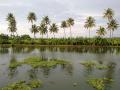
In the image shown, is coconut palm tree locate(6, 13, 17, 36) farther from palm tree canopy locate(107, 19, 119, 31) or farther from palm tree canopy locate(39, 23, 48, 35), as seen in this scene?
palm tree canopy locate(107, 19, 119, 31)

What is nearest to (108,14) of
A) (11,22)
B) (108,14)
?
(108,14)

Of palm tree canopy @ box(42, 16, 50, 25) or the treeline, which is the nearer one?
the treeline

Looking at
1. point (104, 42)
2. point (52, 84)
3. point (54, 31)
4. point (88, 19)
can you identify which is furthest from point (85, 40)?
point (52, 84)

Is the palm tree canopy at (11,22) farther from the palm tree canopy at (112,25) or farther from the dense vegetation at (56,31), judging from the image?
the palm tree canopy at (112,25)

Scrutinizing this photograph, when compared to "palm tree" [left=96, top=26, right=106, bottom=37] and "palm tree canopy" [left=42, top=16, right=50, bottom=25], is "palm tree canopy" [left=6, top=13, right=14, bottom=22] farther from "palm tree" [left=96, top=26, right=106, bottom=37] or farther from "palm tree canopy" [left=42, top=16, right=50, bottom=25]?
"palm tree" [left=96, top=26, right=106, bottom=37]

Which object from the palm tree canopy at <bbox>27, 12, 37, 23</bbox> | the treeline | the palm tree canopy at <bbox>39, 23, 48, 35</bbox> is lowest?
the treeline

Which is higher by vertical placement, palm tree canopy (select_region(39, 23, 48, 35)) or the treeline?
palm tree canopy (select_region(39, 23, 48, 35))

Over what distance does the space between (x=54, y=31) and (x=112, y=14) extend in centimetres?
4277

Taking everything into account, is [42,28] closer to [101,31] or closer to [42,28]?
[42,28]

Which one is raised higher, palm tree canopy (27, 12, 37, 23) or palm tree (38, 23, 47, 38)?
palm tree canopy (27, 12, 37, 23)

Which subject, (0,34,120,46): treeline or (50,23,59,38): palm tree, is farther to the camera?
(50,23,59,38): palm tree

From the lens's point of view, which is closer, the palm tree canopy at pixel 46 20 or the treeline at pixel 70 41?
the treeline at pixel 70 41

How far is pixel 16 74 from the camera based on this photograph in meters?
35.0

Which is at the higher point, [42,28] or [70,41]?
[42,28]
